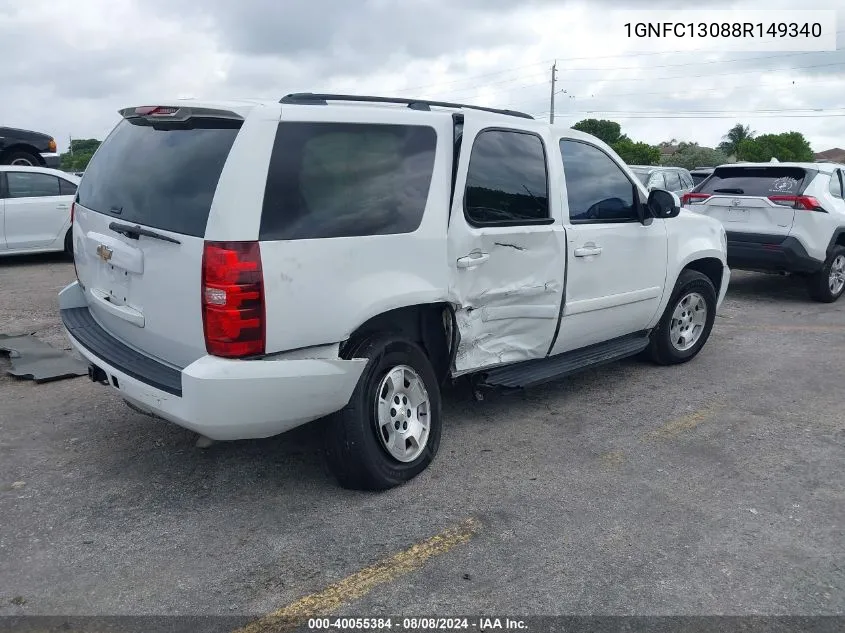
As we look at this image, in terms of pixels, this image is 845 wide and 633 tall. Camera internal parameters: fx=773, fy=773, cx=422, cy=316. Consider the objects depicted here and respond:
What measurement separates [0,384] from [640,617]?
468cm

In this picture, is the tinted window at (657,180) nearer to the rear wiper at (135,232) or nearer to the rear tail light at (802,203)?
the rear tail light at (802,203)

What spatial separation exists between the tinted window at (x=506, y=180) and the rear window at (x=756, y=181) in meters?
5.59

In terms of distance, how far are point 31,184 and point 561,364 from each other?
8.88m

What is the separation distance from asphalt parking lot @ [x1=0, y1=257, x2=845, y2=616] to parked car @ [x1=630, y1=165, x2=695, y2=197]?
29.4ft

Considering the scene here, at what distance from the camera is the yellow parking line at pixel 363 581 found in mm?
2914

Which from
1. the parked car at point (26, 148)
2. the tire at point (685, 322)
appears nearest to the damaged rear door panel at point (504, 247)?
the tire at point (685, 322)

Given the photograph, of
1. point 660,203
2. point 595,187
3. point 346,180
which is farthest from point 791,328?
point 346,180

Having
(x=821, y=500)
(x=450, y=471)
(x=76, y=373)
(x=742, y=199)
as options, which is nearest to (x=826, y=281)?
(x=742, y=199)

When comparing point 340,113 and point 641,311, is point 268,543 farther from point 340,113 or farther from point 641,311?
point 641,311

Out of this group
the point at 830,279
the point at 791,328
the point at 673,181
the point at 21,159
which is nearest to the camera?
the point at 791,328

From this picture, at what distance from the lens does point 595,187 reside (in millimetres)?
5215

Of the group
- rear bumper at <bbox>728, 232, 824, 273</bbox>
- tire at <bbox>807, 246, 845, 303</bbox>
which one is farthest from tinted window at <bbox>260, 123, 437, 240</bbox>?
tire at <bbox>807, 246, 845, 303</bbox>

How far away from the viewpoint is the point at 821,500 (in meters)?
3.96

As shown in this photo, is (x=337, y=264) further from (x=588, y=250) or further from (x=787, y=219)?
(x=787, y=219)
